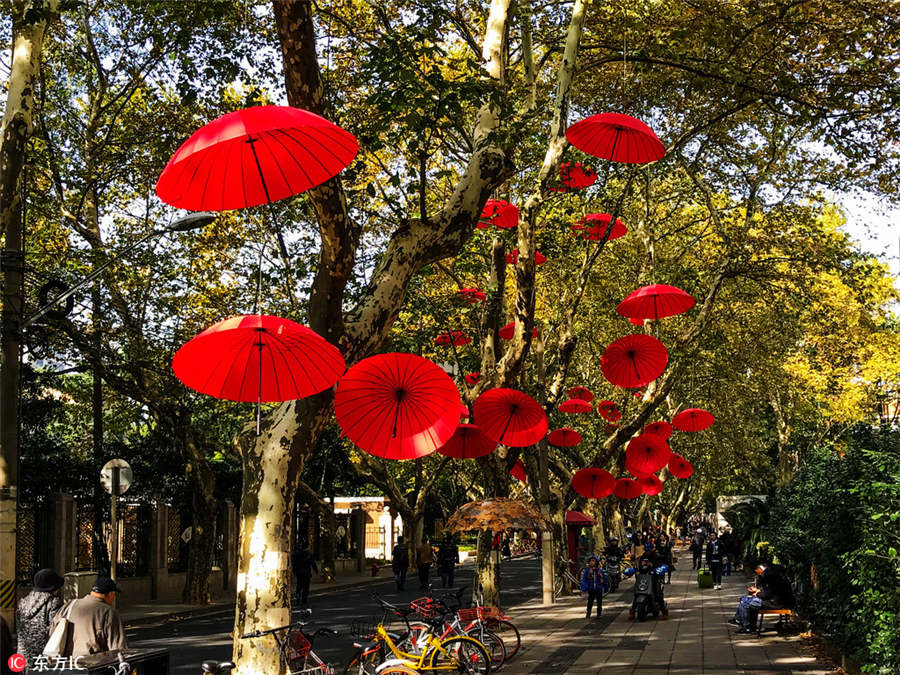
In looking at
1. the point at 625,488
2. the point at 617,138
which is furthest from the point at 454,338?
the point at 617,138

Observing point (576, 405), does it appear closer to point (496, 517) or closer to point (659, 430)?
point (659, 430)

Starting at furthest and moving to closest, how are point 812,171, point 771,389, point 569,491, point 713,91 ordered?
1. point 771,389
2. point 569,491
3. point 812,171
4. point 713,91

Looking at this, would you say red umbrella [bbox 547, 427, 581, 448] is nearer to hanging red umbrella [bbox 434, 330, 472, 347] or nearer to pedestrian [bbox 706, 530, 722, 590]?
hanging red umbrella [bbox 434, 330, 472, 347]

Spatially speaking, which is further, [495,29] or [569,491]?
[569,491]

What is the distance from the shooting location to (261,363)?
809 centimetres

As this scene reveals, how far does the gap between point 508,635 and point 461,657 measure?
12.7ft

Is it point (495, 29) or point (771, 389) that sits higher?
point (495, 29)

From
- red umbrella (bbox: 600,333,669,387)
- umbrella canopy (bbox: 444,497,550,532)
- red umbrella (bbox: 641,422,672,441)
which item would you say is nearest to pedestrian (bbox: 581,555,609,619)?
red umbrella (bbox: 641,422,672,441)

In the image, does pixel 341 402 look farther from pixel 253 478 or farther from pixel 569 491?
pixel 569 491

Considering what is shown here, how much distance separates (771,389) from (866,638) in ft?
86.4

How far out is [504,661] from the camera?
43.1 ft

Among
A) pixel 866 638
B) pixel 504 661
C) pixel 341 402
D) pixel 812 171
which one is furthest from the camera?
pixel 812 171

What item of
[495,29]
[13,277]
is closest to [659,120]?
[495,29]

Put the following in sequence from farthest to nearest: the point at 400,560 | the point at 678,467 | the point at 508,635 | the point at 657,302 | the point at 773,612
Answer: the point at 400,560, the point at 678,467, the point at 773,612, the point at 508,635, the point at 657,302
